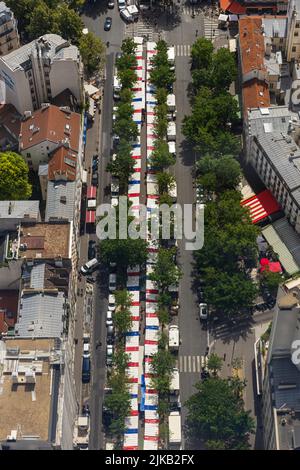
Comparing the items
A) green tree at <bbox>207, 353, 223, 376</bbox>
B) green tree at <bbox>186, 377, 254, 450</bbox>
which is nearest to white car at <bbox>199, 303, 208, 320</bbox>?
green tree at <bbox>207, 353, 223, 376</bbox>

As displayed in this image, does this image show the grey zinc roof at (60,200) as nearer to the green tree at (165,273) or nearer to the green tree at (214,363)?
the green tree at (165,273)

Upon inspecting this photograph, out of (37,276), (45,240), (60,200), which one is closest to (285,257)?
(60,200)

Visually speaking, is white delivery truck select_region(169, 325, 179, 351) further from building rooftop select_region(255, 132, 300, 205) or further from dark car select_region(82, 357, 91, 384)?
building rooftop select_region(255, 132, 300, 205)

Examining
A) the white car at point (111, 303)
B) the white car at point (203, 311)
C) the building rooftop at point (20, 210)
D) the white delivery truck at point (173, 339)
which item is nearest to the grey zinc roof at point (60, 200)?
the building rooftop at point (20, 210)
